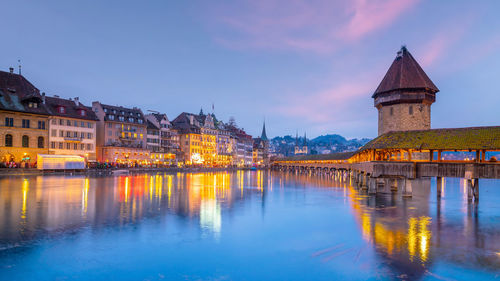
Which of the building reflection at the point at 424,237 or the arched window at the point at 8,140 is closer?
the building reflection at the point at 424,237

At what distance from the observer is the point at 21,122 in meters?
54.6

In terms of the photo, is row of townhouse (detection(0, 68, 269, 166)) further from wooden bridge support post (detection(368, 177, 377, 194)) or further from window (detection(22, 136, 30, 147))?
wooden bridge support post (detection(368, 177, 377, 194))

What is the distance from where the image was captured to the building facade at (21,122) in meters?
52.6

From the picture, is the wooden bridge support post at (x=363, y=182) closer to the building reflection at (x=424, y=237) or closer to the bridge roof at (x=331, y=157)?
the building reflection at (x=424, y=237)

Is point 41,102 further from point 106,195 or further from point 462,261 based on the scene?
point 462,261

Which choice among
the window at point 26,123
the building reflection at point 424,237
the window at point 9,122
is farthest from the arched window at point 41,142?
the building reflection at point 424,237

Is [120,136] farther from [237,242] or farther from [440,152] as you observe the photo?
[237,242]

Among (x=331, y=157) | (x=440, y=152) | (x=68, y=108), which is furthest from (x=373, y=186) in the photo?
(x=68, y=108)

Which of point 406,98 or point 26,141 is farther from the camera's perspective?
point 26,141

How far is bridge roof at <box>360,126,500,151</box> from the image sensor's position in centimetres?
2603

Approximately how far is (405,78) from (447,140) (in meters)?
22.9

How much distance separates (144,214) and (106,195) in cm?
1064

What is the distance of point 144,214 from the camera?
2128 centimetres

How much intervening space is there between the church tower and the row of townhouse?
5379cm
